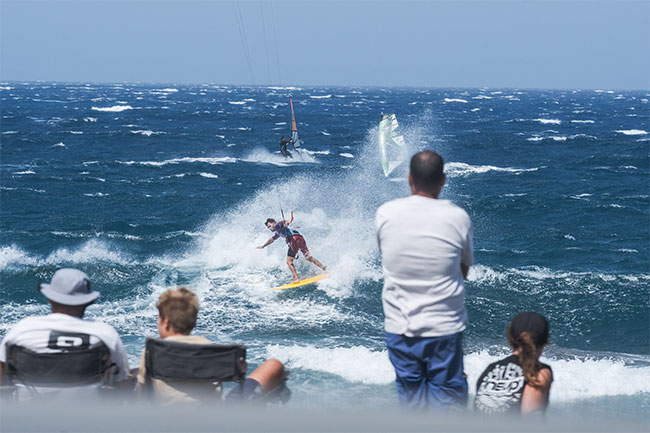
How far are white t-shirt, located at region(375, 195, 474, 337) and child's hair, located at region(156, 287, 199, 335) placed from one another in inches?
45.6

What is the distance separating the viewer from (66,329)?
12.7 ft

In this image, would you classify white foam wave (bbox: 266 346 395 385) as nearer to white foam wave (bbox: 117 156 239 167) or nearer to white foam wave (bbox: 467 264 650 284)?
white foam wave (bbox: 467 264 650 284)

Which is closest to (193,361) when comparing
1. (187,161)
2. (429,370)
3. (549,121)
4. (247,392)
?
(247,392)

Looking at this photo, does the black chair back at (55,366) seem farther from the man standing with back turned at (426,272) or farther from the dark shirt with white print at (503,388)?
the dark shirt with white print at (503,388)

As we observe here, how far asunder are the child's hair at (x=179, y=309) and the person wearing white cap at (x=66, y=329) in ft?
1.18

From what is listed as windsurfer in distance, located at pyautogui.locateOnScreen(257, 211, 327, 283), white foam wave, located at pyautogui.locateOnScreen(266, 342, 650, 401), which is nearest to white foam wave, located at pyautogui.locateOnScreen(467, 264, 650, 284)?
windsurfer in distance, located at pyautogui.locateOnScreen(257, 211, 327, 283)

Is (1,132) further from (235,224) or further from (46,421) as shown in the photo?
(46,421)

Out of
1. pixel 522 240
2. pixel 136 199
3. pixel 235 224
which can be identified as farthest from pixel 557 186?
pixel 136 199

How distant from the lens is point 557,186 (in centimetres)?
3753

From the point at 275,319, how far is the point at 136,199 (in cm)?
1894

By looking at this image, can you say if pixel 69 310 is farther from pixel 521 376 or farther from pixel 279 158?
pixel 279 158

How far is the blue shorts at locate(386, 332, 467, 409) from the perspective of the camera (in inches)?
150

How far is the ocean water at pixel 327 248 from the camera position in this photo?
13008 mm

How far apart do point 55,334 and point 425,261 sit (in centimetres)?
216
